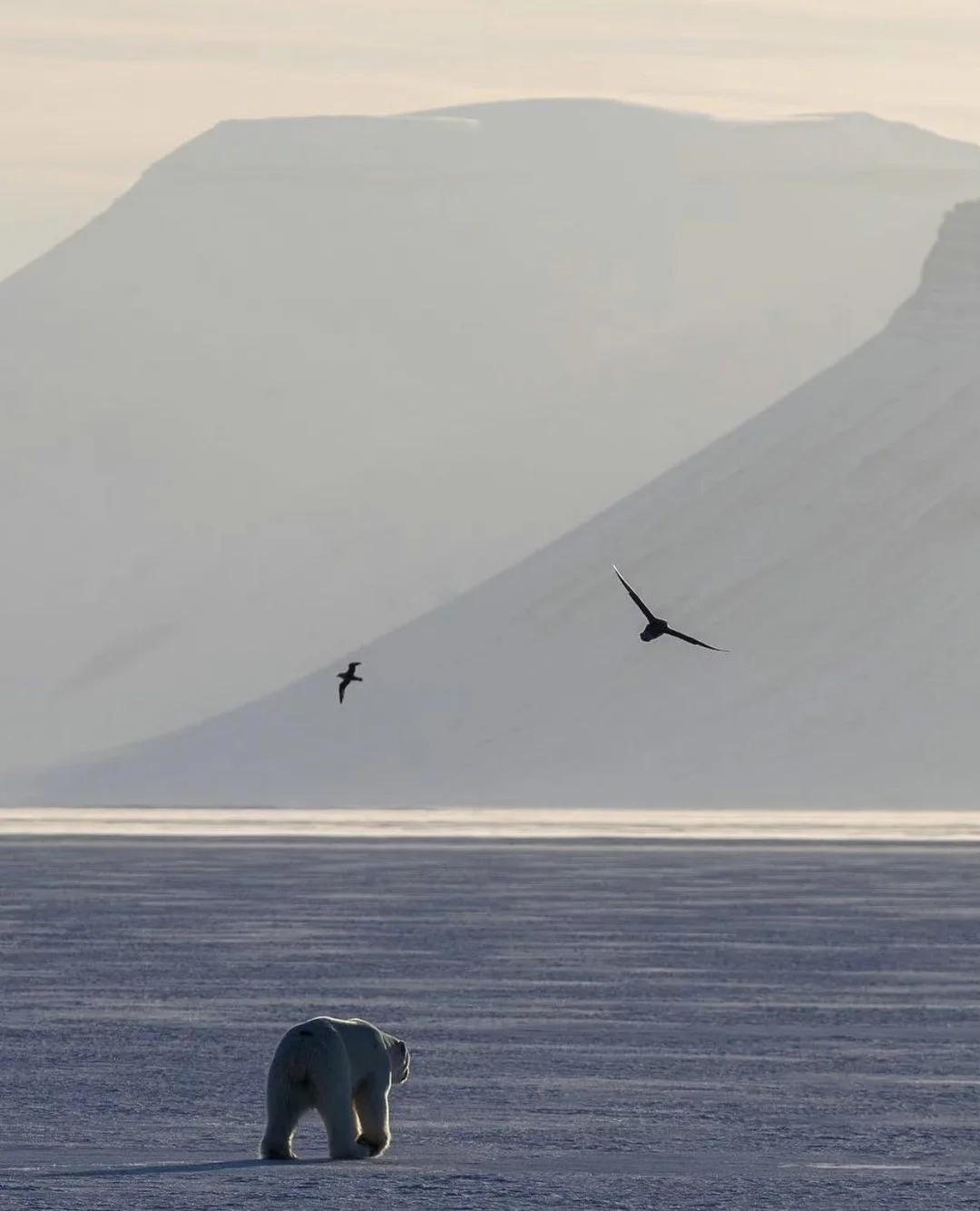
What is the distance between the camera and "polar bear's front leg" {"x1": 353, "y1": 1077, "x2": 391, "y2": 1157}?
1006 inches

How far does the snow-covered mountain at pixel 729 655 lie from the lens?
16050cm

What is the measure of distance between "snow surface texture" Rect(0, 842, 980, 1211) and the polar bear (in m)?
0.30

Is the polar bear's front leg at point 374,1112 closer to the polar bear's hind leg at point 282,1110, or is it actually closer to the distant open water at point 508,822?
the polar bear's hind leg at point 282,1110

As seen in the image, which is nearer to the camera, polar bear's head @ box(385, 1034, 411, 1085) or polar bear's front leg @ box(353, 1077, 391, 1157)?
polar bear's front leg @ box(353, 1077, 391, 1157)

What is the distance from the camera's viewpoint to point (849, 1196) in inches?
939

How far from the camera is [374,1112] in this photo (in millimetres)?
25703

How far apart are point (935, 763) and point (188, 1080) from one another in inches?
5004

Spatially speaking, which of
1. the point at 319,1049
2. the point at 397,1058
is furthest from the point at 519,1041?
the point at 319,1049

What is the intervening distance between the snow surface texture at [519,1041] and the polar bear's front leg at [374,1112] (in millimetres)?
246

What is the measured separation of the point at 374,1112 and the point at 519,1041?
9.96 meters

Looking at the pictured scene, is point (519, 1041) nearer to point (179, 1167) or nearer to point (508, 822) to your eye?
point (179, 1167)

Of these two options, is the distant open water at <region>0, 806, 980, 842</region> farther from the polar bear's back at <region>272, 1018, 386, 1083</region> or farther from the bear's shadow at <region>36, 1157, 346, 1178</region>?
the polar bear's back at <region>272, 1018, 386, 1083</region>

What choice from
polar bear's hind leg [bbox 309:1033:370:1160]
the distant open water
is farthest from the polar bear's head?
the distant open water

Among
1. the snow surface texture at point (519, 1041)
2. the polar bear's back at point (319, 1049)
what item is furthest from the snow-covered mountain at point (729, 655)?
the polar bear's back at point (319, 1049)
